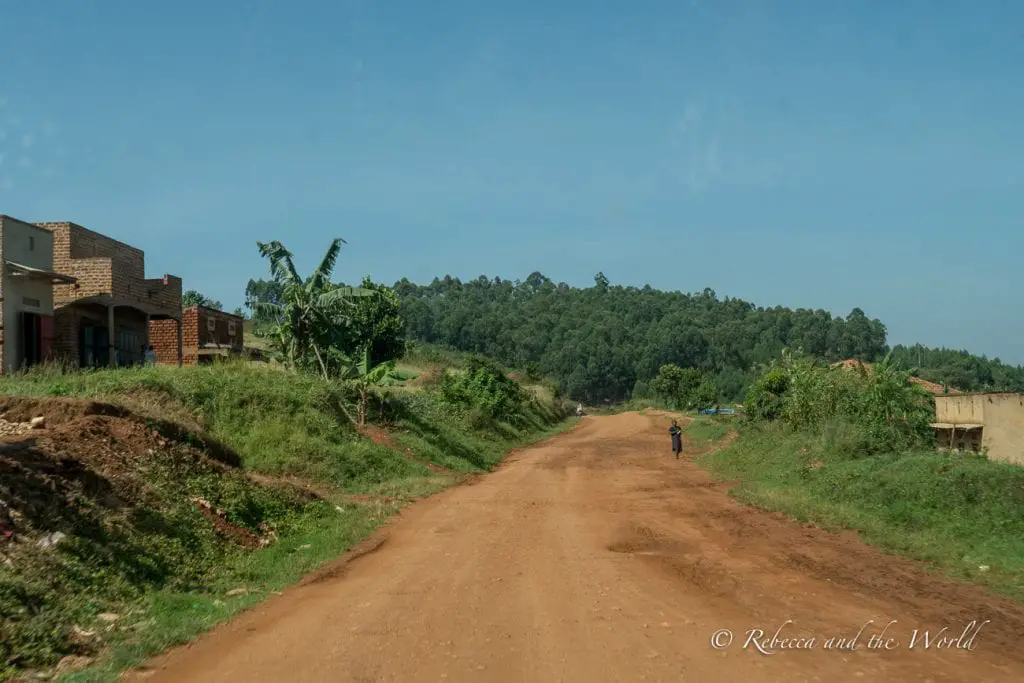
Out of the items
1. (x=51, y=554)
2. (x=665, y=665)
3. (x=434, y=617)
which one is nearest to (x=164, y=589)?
(x=51, y=554)

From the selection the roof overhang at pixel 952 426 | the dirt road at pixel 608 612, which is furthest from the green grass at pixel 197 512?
the roof overhang at pixel 952 426

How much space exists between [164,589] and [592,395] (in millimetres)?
118586

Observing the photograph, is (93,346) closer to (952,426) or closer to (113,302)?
(113,302)

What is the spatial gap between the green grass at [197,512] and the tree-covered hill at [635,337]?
85.7m

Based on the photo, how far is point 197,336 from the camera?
38.9m

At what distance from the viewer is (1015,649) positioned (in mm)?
7160

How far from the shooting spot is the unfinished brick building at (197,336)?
3731cm

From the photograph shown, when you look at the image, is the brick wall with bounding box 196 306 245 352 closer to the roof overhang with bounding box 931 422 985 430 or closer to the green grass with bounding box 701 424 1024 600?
the green grass with bounding box 701 424 1024 600

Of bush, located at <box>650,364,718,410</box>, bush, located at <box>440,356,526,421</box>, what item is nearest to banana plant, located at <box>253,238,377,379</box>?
bush, located at <box>440,356,526,421</box>

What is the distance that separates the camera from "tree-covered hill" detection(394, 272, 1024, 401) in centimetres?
12356

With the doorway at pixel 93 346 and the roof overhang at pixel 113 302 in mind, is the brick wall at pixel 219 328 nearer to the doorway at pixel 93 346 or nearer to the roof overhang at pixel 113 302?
the roof overhang at pixel 113 302

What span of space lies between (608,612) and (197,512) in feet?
21.8

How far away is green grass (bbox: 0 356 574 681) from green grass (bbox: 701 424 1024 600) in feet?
25.0

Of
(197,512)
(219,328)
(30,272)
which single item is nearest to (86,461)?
(197,512)
